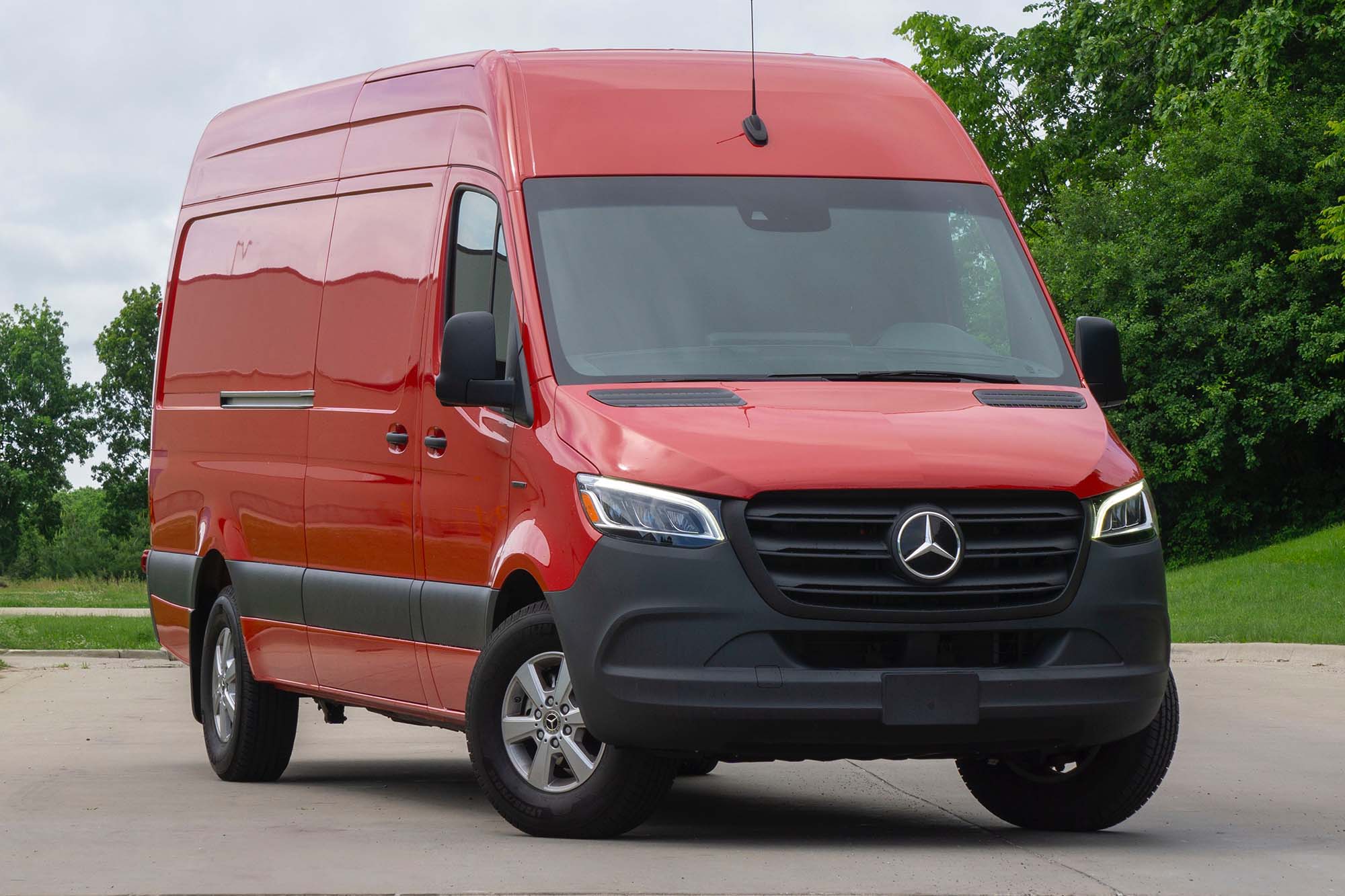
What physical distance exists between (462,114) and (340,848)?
9.52 ft

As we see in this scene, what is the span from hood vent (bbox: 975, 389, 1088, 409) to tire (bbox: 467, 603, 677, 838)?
1656 mm

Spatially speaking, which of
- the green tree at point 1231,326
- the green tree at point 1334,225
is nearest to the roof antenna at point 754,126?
the green tree at point 1334,225

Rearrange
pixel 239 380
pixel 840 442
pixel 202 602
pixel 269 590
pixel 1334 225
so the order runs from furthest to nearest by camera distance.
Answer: pixel 1334 225
pixel 202 602
pixel 239 380
pixel 269 590
pixel 840 442

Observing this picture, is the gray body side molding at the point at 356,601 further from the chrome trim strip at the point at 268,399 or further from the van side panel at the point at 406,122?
the van side panel at the point at 406,122

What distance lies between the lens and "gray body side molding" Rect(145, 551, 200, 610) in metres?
Result: 11.0

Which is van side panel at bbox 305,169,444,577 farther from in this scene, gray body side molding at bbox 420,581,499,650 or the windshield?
the windshield

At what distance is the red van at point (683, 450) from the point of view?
6895mm

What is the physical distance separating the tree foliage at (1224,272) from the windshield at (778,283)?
27.7 metres

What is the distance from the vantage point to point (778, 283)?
792 centimetres

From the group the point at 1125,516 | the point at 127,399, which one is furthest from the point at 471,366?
the point at 127,399

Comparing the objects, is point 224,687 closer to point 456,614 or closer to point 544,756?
point 456,614

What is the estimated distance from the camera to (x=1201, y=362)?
38625 mm

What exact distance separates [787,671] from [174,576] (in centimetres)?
530

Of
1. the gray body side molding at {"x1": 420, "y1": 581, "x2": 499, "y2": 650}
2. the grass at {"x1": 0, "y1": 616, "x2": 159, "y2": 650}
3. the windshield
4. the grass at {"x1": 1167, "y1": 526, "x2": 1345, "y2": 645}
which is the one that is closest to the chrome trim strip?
the gray body side molding at {"x1": 420, "y1": 581, "x2": 499, "y2": 650}
